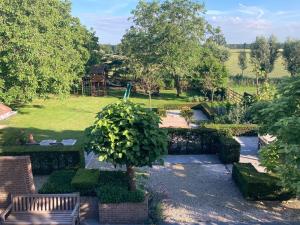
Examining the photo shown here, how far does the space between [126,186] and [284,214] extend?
5576 mm

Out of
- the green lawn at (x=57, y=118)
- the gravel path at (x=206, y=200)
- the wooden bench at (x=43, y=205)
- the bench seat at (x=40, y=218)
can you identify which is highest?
the green lawn at (x=57, y=118)

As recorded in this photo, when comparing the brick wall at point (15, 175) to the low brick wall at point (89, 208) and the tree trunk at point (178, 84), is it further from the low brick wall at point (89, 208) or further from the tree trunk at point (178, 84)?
the tree trunk at point (178, 84)

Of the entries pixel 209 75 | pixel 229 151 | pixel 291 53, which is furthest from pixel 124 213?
pixel 291 53

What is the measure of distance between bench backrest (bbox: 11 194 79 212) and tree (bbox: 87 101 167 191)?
1742 millimetres

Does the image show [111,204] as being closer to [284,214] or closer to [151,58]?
[284,214]

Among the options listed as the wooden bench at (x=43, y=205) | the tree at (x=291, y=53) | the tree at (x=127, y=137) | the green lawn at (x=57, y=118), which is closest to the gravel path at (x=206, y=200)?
the tree at (x=127, y=137)

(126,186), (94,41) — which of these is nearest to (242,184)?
(126,186)

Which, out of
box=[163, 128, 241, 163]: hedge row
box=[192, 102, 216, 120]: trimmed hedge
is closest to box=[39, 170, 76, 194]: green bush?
box=[163, 128, 241, 163]: hedge row

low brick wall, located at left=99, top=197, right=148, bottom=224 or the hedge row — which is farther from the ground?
the hedge row

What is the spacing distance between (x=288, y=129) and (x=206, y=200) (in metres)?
5.38

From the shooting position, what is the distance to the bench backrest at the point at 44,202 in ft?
37.5

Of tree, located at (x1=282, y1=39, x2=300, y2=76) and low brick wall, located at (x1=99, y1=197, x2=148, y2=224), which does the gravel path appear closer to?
low brick wall, located at (x1=99, y1=197, x2=148, y2=224)

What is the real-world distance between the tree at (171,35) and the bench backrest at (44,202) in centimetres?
2537

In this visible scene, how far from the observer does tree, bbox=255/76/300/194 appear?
902 cm
